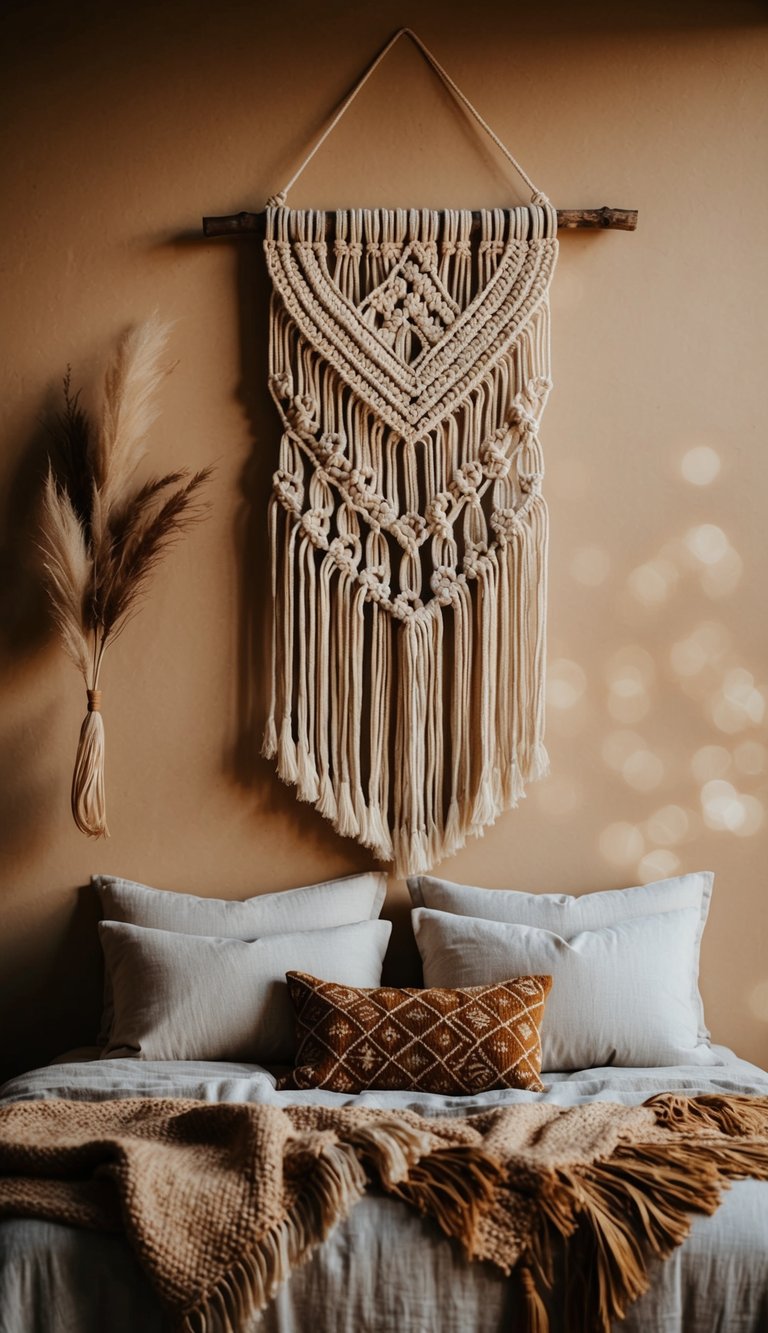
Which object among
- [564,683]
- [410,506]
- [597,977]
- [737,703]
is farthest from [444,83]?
[597,977]

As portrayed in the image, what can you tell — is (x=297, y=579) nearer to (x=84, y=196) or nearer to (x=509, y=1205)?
(x=84, y=196)

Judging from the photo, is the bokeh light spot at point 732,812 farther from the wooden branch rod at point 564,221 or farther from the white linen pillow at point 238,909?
the wooden branch rod at point 564,221

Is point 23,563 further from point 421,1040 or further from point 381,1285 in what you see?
point 381,1285

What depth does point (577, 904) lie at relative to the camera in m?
2.32

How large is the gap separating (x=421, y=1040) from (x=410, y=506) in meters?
1.15

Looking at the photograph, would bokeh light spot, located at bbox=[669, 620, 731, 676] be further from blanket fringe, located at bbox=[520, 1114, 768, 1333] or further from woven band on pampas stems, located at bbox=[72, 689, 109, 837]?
woven band on pampas stems, located at bbox=[72, 689, 109, 837]

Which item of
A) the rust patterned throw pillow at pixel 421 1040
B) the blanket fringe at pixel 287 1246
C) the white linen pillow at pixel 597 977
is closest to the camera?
the blanket fringe at pixel 287 1246

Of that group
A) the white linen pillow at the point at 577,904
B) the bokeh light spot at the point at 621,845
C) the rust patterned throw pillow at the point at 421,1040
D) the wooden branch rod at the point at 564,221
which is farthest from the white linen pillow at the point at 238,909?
the wooden branch rod at the point at 564,221

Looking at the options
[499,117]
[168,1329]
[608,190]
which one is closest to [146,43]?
A: [499,117]

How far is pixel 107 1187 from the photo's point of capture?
1.52m

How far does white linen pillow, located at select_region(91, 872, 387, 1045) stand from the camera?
7.56ft

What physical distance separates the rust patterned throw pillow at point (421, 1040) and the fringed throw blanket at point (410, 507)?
1.40 ft

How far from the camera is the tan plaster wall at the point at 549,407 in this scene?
2.46 m

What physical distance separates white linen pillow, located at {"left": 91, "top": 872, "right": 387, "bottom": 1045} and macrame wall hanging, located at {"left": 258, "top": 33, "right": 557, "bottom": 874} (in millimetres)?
121
